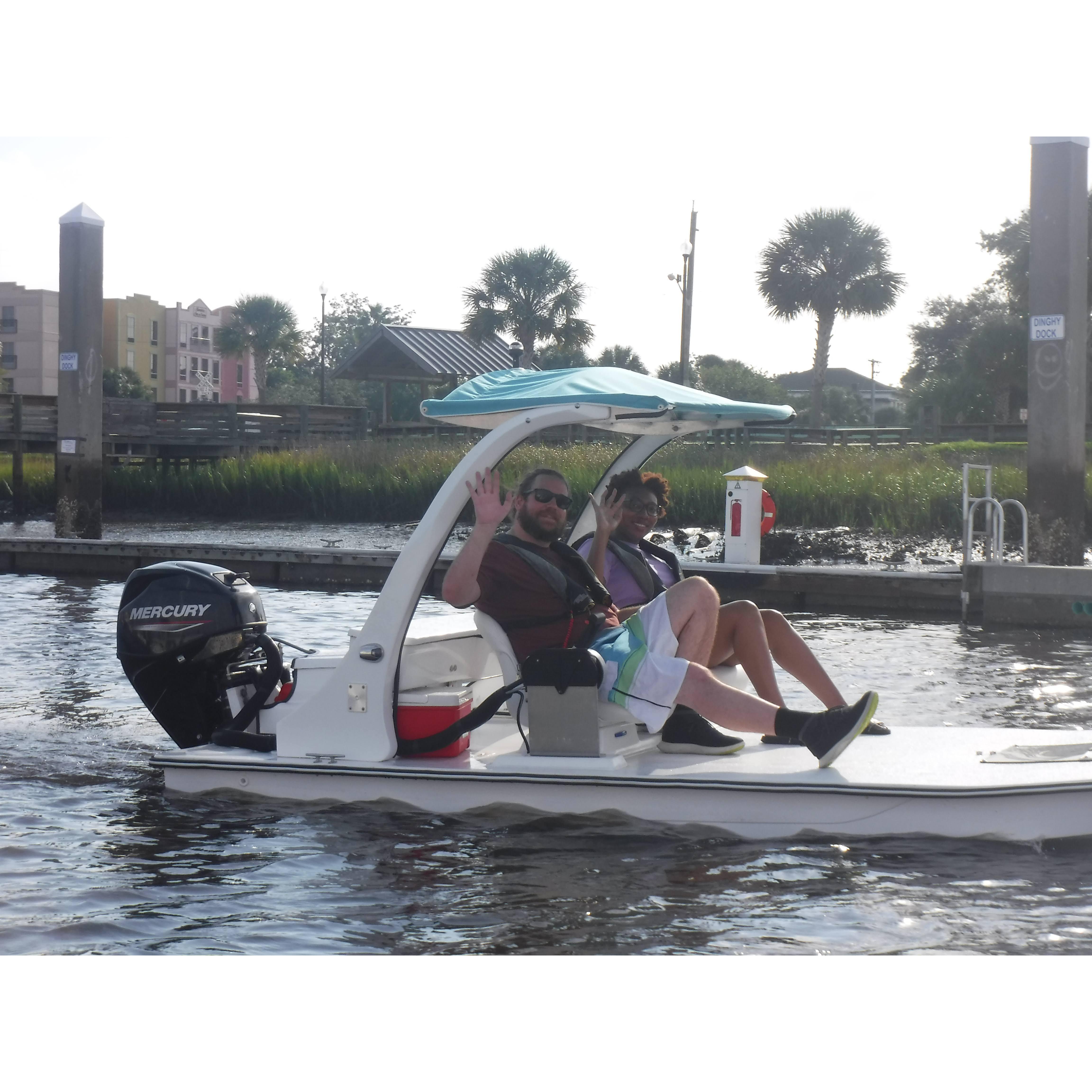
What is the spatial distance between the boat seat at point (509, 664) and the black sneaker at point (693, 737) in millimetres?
157

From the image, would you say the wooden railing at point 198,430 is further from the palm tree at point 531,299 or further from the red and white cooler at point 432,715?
the red and white cooler at point 432,715

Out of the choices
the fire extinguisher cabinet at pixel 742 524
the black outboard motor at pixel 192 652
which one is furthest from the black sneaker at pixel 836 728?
the fire extinguisher cabinet at pixel 742 524

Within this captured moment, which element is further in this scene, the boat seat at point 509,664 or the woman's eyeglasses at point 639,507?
the woman's eyeglasses at point 639,507

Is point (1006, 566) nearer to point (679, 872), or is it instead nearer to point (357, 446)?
point (679, 872)

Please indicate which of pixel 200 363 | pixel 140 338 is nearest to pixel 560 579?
pixel 140 338

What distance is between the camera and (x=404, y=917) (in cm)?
458

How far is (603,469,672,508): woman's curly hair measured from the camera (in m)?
6.21

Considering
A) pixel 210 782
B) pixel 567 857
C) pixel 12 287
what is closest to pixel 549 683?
pixel 567 857

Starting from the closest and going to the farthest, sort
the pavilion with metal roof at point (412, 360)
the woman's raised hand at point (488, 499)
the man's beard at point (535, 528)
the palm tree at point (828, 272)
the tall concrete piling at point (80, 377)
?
the woman's raised hand at point (488, 499) → the man's beard at point (535, 528) → the tall concrete piling at point (80, 377) → the pavilion with metal roof at point (412, 360) → the palm tree at point (828, 272)

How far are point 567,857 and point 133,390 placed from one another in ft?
198

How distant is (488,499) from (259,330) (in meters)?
61.2

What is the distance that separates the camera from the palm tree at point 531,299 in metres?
44.7

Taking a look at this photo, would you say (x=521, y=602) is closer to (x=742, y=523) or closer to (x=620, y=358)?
(x=742, y=523)

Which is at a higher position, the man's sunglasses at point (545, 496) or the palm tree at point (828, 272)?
the palm tree at point (828, 272)
